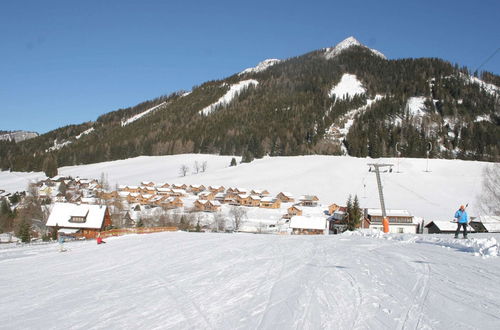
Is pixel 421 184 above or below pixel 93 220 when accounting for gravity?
above

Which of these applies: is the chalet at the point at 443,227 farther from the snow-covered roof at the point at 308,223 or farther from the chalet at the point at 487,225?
the snow-covered roof at the point at 308,223

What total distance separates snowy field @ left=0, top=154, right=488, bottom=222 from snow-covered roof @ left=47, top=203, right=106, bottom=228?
44906 millimetres

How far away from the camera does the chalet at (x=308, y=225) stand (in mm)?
55000

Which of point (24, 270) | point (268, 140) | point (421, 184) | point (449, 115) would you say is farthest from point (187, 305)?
point (449, 115)

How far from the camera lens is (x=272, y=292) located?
7973 mm

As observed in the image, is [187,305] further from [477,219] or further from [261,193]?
[261,193]

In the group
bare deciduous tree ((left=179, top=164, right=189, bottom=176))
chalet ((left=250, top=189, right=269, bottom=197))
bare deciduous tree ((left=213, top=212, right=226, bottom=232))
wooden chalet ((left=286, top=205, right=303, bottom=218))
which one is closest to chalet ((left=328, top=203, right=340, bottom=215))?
wooden chalet ((left=286, top=205, right=303, bottom=218))

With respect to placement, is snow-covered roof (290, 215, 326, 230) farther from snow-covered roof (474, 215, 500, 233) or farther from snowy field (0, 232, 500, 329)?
snowy field (0, 232, 500, 329)

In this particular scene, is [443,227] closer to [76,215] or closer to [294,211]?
[294,211]

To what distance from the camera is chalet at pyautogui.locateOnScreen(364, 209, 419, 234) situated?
188 ft

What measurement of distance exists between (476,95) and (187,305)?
740ft

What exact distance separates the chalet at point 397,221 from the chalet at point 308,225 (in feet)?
27.9

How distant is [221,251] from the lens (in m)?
15.4

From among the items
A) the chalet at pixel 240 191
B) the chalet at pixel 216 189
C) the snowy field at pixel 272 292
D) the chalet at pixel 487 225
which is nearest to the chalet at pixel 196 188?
the chalet at pixel 216 189
